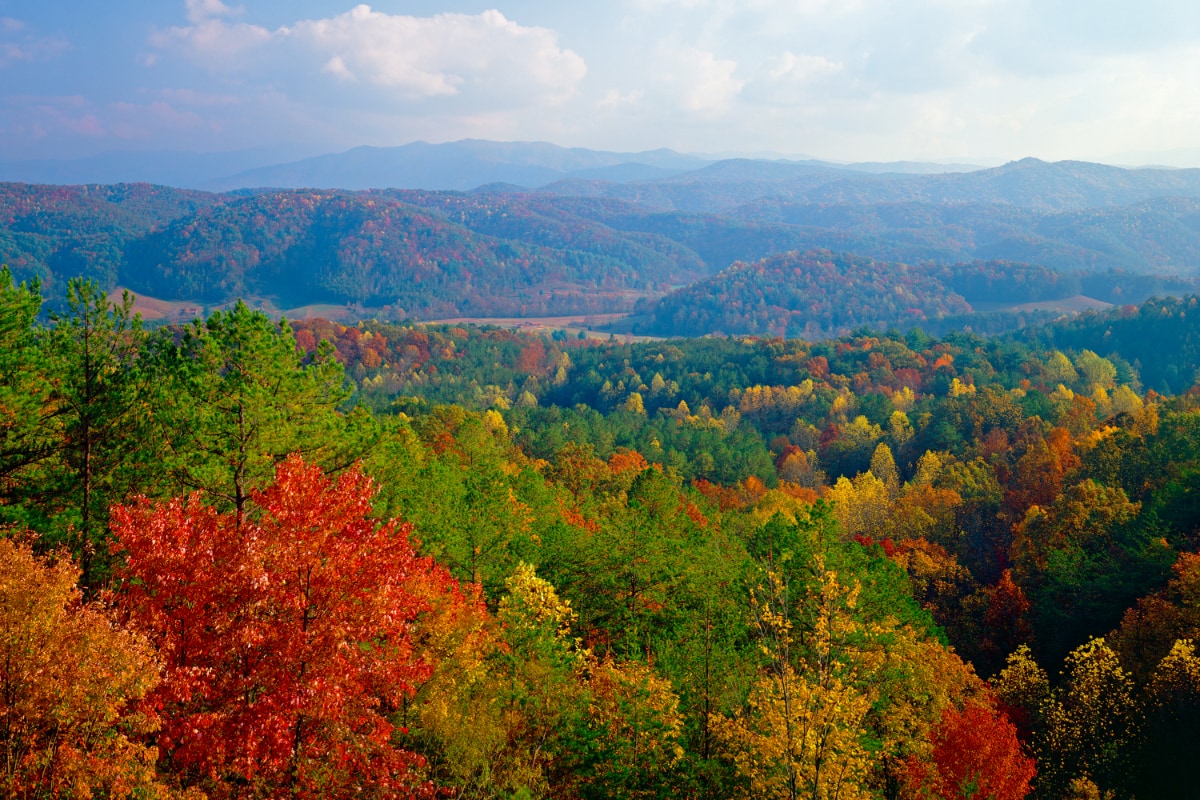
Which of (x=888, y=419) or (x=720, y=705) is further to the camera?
(x=888, y=419)

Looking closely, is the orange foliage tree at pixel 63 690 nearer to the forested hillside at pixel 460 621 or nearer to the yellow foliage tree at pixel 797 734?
the forested hillside at pixel 460 621

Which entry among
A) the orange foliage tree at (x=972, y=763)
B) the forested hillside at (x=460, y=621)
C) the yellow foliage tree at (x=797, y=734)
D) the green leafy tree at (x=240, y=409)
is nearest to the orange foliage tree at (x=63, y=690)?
the forested hillside at (x=460, y=621)

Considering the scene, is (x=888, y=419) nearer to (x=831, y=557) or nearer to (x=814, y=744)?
(x=831, y=557)

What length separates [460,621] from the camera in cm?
2061

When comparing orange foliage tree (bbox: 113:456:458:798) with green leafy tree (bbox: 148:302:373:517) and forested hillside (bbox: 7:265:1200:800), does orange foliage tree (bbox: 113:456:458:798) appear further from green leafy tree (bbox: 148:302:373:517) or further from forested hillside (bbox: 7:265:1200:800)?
green leafy tree (bbox: 148:302:373:517)

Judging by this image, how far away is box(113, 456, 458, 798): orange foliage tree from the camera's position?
542 inches

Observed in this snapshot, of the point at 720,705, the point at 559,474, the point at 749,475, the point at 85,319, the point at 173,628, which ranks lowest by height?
the point at 749,475

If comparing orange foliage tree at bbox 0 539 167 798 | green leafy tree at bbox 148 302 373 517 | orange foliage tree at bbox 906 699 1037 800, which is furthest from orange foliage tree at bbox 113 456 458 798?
orange foliage tree at bbox 906 699 1037 800

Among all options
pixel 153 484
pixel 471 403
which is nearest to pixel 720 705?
pixel 153 484

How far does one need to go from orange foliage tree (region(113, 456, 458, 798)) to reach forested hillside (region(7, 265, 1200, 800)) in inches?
2.7

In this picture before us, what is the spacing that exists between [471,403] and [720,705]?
399 ft

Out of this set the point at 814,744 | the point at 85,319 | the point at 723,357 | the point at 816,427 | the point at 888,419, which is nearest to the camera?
the point at 814,744

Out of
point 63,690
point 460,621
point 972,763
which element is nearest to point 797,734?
point 460,621

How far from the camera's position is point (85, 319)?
A: 62.6 feet
